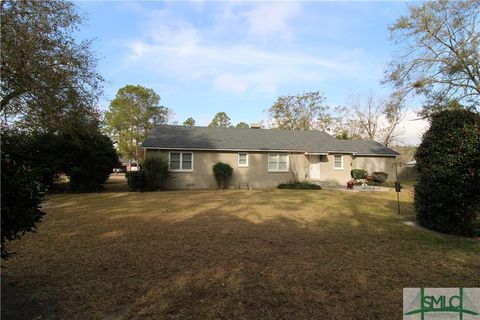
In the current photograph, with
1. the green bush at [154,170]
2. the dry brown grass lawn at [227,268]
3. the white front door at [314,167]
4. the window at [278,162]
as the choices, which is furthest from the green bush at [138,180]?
the white front door at [314,167]

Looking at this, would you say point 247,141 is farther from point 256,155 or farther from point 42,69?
point 42,69

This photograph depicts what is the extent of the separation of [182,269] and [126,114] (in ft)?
158

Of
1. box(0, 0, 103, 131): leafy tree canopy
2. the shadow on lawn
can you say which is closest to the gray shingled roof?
box(0, 0, 103, 131): leafy tree canopy

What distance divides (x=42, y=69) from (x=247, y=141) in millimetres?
14921

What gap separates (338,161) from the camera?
24375 millimetres

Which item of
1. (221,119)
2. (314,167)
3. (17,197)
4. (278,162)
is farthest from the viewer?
(221,119)

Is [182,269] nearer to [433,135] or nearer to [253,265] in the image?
[253,265]

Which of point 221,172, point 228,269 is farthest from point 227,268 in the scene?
point 221,172

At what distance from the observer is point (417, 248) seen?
6145mm

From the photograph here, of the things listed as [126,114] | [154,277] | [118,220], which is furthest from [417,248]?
[126,114]

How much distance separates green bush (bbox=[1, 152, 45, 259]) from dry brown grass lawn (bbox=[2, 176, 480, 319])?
1.06 meters

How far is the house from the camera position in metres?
19.8

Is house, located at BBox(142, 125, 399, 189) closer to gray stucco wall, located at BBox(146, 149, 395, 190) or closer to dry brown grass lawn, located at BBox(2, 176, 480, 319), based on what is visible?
gray stucco wall, located at BBox(146, 149, 395, 190)

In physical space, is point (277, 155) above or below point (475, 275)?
above
